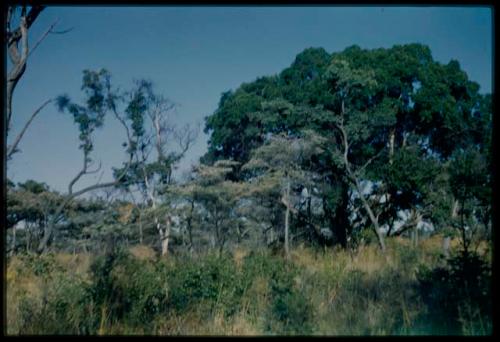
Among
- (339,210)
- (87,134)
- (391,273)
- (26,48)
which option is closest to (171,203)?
(87,134)

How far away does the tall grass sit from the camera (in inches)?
135

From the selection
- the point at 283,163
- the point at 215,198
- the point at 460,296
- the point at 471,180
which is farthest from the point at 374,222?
the point at 460,296

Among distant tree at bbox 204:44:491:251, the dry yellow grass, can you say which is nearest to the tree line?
distant tree at bbox 204:44:491:251

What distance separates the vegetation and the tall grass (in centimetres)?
2

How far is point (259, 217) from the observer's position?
55.2ft

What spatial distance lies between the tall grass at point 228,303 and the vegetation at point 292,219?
21mm

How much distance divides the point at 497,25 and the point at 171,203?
1575 cm

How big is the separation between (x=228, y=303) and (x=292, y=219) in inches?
540

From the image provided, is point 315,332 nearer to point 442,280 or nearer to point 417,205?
point 442,280

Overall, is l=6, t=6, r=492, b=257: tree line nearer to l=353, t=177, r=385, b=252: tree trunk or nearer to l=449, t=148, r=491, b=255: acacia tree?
l=353, t=177, r=385, b=252: tree trunk

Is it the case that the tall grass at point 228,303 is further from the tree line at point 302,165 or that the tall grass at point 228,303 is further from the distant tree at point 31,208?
the distant tree at point 31,208

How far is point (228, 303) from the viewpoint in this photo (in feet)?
13.3

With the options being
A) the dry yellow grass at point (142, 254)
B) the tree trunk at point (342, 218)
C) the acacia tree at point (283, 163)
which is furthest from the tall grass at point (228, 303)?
the tree trunk at point (342, 218)

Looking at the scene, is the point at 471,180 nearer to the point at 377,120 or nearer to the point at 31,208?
the point at 377,120
